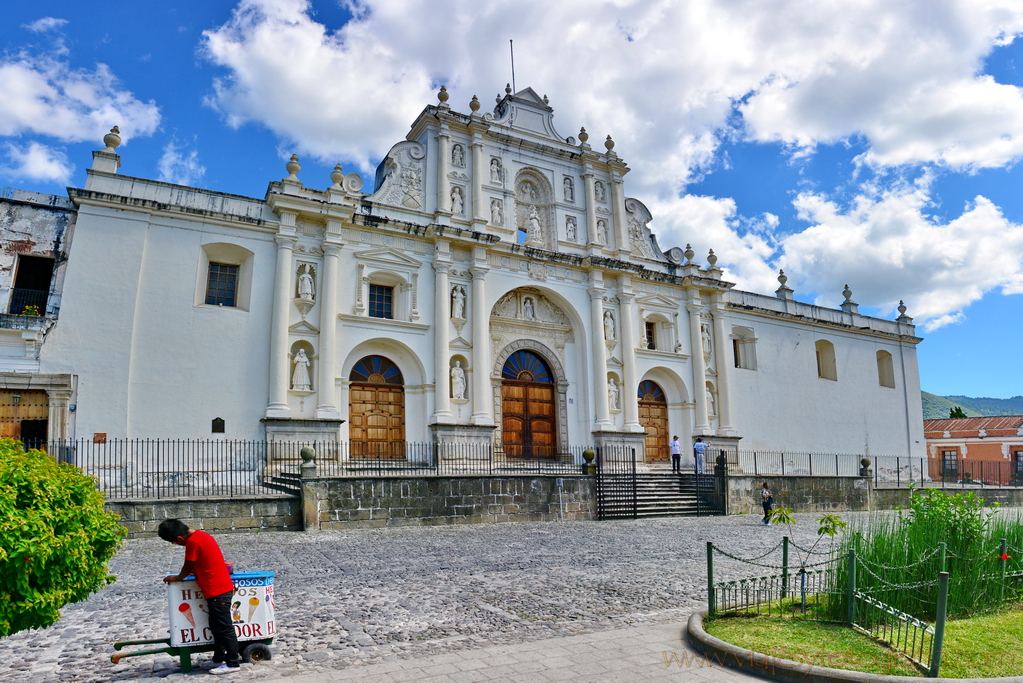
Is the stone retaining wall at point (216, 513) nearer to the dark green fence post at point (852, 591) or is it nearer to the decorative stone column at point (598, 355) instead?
the dark green fence post at point (852, 591)

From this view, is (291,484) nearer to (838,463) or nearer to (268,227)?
(268,227)

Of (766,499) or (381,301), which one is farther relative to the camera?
(381,301)

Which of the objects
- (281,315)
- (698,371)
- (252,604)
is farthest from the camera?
(698,371)

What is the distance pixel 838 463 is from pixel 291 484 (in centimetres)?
2330

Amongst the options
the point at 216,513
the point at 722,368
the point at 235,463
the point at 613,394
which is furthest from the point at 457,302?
the point at 722,368

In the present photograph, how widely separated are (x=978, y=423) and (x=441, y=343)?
34.2 meters

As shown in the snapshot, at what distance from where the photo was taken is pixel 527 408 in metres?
23.3

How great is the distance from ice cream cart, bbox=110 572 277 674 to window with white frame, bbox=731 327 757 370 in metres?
25.2

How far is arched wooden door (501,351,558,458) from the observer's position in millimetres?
22812

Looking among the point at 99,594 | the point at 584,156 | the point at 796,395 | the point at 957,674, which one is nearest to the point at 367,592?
the point at 99,594

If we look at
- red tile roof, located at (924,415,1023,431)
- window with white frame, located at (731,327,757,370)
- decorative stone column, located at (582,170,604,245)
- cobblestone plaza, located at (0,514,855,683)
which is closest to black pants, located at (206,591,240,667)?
cobblestone plaza, located at (0,514,855,683)

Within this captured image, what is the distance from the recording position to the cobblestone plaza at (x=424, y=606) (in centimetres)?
568

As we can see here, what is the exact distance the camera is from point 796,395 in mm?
29250

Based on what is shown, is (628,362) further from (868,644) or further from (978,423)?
(978,423)
